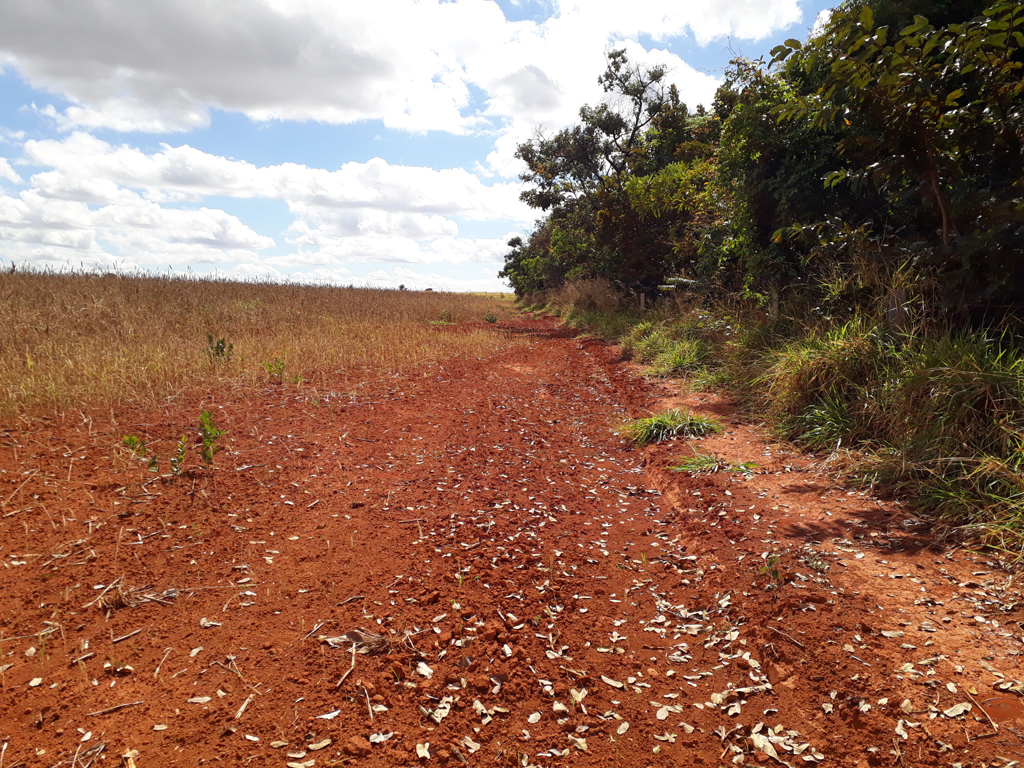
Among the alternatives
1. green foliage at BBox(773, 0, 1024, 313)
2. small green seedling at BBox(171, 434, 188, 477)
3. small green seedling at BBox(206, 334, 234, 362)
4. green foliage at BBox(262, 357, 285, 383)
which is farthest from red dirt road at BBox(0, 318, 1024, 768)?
small green seedling at BBox(206, 334, 234, 362)

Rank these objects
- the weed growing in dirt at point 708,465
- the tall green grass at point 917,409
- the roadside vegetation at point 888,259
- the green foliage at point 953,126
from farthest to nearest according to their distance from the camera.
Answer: the weed growing in dirt at point 708,465 < the green foliage at point 953,126 < the roadside vegetation at point 888,259 < the tall green grass at point 917,409

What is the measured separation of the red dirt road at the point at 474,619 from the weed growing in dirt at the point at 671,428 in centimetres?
80

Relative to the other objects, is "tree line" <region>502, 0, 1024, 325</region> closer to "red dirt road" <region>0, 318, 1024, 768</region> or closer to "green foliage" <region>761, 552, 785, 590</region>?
"red dirt road" <region>0, 318, 1024, 768</region>

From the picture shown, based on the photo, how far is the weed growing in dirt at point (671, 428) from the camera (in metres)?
6.04

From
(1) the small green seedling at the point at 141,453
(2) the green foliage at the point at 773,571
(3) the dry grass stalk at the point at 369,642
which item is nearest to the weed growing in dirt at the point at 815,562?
(2) the green foliage at the point at 773,571

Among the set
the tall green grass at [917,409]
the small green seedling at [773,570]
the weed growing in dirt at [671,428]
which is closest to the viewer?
the small green seedling at [773,570]

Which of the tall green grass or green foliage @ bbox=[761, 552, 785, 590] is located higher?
the tall green grass

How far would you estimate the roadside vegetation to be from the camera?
13.2ft

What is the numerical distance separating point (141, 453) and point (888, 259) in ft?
25.5

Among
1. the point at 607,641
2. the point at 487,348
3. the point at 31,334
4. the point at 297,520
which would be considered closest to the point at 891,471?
the point at 607,641

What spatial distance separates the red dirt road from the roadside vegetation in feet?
2.17

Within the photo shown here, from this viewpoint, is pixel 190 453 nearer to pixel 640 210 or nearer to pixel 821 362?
pixel 821 362

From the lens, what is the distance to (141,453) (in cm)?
446

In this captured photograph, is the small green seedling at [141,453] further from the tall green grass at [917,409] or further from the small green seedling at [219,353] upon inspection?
the tall green grass at [917,409]
